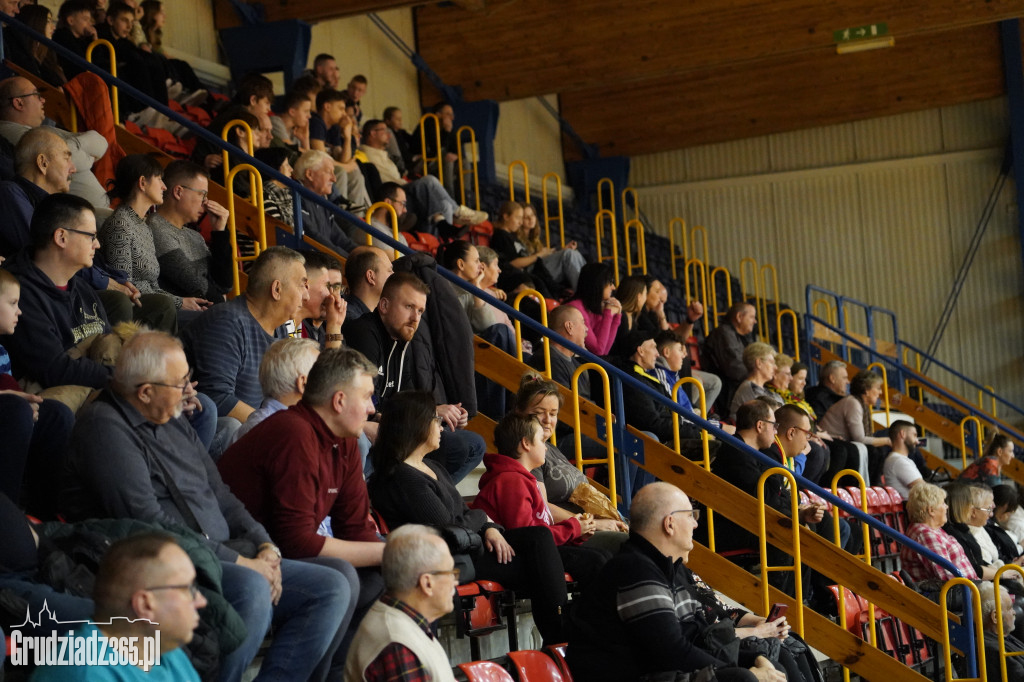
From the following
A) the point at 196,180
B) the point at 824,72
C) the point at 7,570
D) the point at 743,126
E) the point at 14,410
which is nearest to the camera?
the point at 7,570

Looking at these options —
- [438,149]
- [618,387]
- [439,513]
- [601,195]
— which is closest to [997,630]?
[618,387]

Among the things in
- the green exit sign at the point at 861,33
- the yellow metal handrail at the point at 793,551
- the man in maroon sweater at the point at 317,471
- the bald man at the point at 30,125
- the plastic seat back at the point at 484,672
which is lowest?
the yellow metal handrail at the point at 793,551

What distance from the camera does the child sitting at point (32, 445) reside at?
317 cm

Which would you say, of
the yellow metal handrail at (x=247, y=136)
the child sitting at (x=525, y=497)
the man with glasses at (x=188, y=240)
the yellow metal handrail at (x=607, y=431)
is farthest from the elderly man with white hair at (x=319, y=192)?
the child sitting at (x=525, y=497)

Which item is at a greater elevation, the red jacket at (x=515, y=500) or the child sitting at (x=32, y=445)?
the child sitting at (x=32, y=445)

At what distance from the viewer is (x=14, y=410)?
10.4 ft

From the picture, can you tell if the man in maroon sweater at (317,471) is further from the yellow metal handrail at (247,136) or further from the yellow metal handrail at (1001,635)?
the yellow metal handrail at (1001,635)

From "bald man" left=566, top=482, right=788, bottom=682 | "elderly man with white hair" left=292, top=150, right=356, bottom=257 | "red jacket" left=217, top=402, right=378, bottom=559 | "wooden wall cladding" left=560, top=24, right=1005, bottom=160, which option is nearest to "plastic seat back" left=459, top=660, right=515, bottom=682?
"bald man" left=566, top=482, right=788, bottom=682

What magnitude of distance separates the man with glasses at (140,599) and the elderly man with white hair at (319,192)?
4430 millimetres

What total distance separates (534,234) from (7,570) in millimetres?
7687

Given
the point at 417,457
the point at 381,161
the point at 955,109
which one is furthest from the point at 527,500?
the point at 955,109

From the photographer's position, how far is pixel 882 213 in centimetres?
1475

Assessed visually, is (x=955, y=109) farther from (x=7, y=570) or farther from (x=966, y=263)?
(x=7, y=570)

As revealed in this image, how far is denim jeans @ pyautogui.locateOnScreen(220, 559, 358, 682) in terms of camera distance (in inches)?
124
